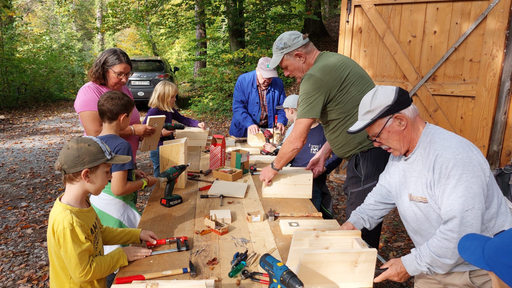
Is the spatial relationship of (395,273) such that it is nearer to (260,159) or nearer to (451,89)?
(260,159)

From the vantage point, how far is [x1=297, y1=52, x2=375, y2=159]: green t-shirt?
262 centimetres

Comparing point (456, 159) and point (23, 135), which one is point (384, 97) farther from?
point (23, 135)

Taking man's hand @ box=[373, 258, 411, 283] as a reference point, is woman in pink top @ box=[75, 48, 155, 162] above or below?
above

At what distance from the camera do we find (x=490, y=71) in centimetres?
480

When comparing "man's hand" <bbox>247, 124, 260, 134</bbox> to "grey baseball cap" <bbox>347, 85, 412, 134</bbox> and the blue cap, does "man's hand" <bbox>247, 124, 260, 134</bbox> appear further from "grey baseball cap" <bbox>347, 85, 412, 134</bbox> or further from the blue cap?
the blue cap

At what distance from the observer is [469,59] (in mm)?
4949

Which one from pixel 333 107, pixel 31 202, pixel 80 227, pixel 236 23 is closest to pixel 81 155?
pixel 80 227

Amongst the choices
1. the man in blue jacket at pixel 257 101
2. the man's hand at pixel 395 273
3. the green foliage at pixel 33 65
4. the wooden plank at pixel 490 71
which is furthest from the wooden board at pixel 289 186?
the green foliage at pixel 33 65

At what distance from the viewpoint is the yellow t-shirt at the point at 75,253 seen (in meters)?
1.64

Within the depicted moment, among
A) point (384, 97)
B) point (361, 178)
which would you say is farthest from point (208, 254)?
point (361, 178)

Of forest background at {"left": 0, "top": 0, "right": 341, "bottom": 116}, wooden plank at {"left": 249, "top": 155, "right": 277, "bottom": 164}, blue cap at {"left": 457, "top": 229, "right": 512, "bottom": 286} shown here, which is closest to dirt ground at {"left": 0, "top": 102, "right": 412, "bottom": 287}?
wooden plank at {"left": 249, "top": 155, "right": 277, "bottom": 164}

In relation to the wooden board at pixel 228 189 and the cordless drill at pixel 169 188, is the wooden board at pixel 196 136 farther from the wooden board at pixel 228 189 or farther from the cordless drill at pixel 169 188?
the cordless drill at pixel 169 188

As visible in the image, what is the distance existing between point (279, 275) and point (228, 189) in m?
1.40

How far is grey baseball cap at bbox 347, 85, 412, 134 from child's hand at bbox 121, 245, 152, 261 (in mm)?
1339
